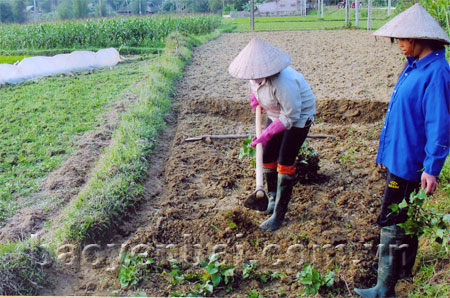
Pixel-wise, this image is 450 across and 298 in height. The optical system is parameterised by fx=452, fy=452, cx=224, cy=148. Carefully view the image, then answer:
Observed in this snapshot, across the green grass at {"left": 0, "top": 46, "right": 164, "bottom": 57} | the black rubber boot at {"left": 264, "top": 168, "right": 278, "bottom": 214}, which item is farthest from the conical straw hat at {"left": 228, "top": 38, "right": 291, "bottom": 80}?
the green grass at {"left": 0, "top": 46, "right": 164, "bottom": 57}

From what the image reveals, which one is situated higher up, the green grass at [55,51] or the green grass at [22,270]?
the green grass at [55,51]

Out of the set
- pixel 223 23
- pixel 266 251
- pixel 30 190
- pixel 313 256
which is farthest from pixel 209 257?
pixel 223 23

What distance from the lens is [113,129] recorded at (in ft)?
18.9

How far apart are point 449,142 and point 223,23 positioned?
16913 millimetres

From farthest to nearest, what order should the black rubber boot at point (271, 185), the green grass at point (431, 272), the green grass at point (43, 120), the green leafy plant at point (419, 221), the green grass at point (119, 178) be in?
the green grass at point (43, 120) < the black rubber boot at point (271, 185) < the green grass at point (119, 178) < the green grass at point (431, 272) < the green leafy plant at point (419, 221)

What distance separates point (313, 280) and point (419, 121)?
0.99 meters

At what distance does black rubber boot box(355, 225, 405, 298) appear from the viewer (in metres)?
2.32

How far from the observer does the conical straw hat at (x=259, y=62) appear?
8.50 ft

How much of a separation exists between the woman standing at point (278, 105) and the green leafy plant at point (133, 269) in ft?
2.63

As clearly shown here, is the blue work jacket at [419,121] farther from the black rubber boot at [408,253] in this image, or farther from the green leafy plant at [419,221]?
the black rubber boot at [408,253]

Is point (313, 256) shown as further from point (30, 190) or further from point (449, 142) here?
point (30, 190)

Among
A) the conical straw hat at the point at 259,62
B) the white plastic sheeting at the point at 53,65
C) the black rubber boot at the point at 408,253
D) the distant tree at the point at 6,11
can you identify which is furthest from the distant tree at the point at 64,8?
the black rubber boot at the point at 408,253

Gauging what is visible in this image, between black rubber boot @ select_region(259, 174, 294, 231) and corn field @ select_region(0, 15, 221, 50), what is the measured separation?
13621 mm

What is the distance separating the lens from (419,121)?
2123mm
